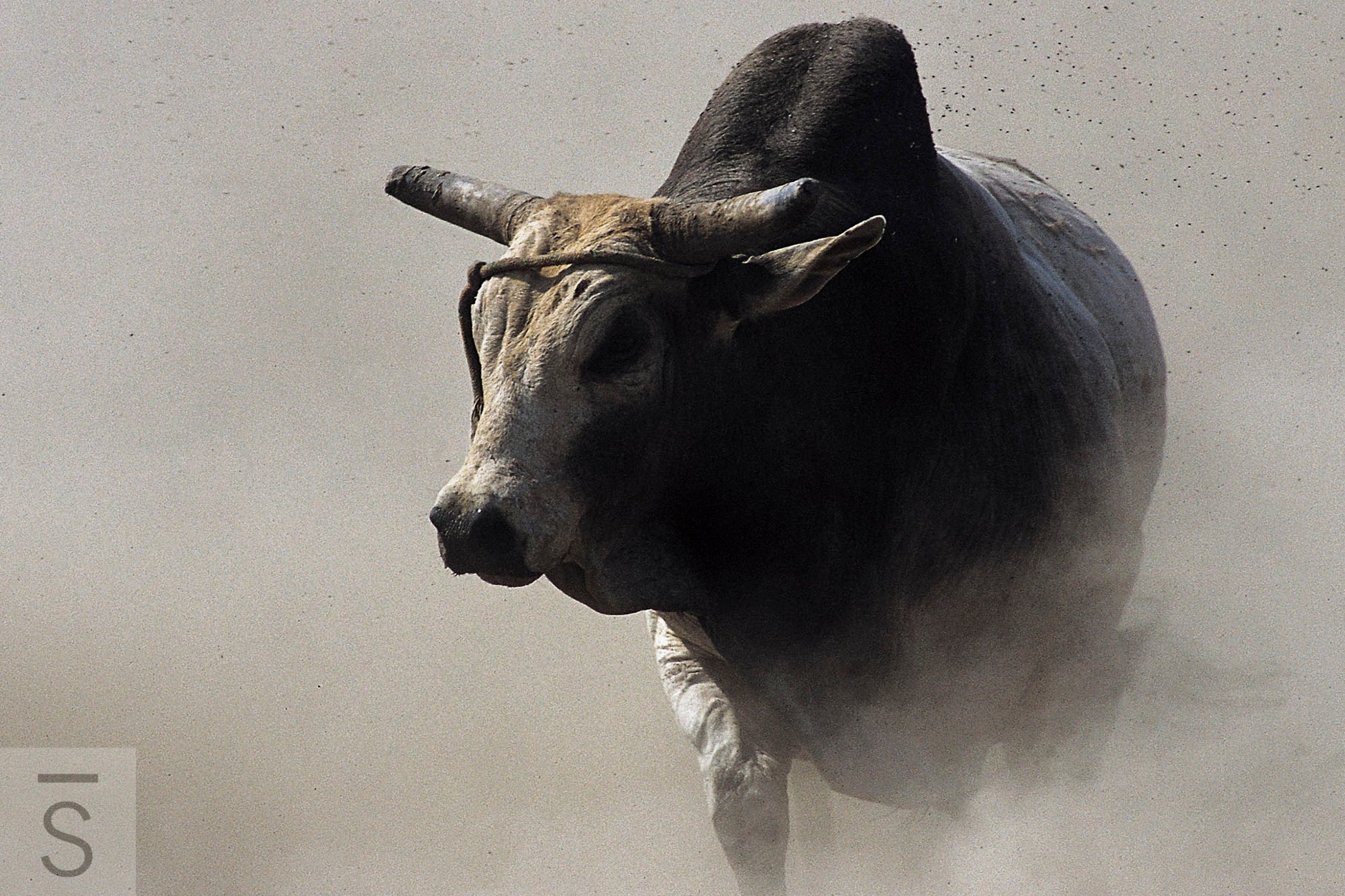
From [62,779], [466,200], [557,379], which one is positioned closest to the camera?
[557,379]

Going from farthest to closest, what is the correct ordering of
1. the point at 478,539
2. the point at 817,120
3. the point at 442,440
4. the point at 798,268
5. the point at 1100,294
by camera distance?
the point at 442,440 → the point at 1100,294 → the point at 817,120 → the point at 798,268 → the point at 478,539

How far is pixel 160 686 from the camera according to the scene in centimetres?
697

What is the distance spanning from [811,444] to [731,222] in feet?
2.13

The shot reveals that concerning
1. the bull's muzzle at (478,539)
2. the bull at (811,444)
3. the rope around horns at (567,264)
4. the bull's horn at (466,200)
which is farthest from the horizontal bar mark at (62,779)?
the bull's muzzle at (478,539)

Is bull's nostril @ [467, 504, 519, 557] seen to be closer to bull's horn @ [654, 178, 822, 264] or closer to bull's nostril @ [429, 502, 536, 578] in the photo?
bull's nostril @ [429, 502, 536, 578]

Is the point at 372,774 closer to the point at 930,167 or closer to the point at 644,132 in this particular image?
the point at 930,167

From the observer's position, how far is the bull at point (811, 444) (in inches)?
154

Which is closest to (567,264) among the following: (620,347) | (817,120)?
(620,347)

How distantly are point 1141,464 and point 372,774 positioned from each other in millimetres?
2864

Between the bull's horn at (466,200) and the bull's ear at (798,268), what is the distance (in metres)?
0.55

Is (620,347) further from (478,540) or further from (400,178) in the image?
(400,178)

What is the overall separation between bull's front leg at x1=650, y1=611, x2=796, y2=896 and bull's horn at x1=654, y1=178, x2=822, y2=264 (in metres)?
1.10

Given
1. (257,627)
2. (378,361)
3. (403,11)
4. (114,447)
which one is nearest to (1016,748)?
(257,627)

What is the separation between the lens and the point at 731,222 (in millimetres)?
3977
